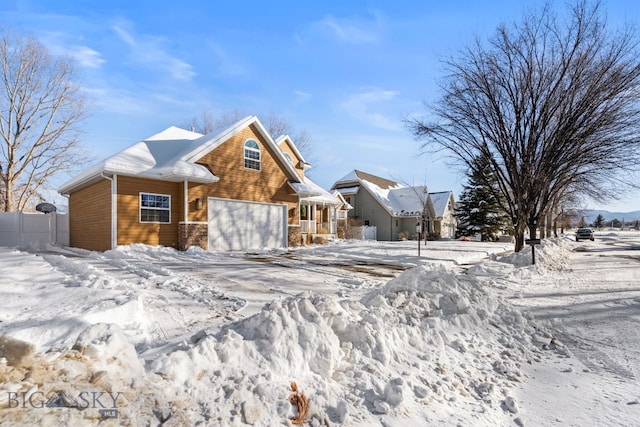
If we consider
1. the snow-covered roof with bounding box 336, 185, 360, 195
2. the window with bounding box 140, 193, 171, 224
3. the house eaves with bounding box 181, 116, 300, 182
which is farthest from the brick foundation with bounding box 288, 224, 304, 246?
the snow-covered roof with bounding box 336, 185, 360, 195

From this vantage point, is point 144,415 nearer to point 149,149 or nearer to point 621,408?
point 621,408

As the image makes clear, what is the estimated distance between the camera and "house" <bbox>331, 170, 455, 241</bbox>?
1257 inches

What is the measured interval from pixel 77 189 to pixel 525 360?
1919 cm

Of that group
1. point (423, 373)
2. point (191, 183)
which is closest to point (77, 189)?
point (191, 183)

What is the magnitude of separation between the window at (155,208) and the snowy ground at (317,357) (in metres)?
7.11

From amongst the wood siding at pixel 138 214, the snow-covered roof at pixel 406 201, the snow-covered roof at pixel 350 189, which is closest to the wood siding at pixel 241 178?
the wood siding at pixel 138 214

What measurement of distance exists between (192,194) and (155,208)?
1480 mm

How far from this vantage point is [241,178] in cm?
1570

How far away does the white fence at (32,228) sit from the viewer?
17250 millimetres

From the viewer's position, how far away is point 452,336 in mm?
4238

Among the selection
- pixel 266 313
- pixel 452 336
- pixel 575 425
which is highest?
pixel 266 313

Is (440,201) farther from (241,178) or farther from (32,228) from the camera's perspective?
(32,228)

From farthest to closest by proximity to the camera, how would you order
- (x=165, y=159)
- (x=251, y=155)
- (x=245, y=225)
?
(x=251, y=155), (x=245, y=225), (x=165, y=159)

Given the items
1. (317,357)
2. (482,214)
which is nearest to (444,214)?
(482,214)
